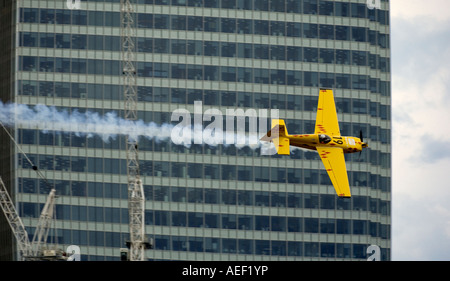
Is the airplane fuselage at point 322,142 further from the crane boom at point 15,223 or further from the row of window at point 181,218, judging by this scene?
the crane boom at point 15,223

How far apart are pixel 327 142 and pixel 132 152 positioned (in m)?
47.0

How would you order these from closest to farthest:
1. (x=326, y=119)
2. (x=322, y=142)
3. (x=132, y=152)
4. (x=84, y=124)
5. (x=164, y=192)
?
(x=322, y=142), (x=326, y=119), (x=132, y=152), (x=164, y=192), (x=84, y=124)

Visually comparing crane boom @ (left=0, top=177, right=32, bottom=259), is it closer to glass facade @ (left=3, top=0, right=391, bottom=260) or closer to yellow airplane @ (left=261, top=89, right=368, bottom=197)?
glass facade @ (left=3, top=0, right=391, bottom=260)

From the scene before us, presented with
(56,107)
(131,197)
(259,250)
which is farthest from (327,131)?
(56,107)

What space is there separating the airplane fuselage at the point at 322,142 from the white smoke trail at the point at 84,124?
5009 centimetres

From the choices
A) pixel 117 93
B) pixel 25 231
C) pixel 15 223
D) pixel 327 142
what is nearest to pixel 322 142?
pixel 327 142

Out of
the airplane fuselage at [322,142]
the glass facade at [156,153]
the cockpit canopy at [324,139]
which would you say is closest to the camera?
the airplane fuselage at [322,142]

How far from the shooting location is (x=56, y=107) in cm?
19550

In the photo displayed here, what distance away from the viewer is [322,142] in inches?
5778

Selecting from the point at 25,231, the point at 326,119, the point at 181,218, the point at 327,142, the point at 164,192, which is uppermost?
the point at 326,119

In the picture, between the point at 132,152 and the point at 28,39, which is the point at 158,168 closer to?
the point at 132,152

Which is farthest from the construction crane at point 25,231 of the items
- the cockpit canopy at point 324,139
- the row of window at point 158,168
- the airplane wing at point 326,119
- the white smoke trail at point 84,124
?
the cockpit canopy at point 324,139

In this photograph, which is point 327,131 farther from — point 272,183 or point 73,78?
point 73,78

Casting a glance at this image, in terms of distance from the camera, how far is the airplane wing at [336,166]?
15025cm
